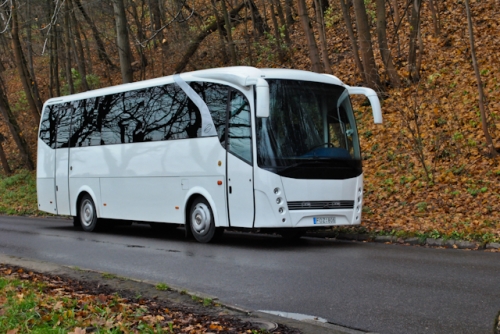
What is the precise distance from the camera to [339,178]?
13.4 meters

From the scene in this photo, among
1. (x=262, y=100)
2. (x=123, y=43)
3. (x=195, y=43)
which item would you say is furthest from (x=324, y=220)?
(x=195, y=43)

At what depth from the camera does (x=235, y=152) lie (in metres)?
13.3

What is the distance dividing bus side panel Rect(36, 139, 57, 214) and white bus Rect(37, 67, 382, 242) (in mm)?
3022

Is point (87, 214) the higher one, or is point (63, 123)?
point (63, 123)

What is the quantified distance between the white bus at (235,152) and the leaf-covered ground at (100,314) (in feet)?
16.1

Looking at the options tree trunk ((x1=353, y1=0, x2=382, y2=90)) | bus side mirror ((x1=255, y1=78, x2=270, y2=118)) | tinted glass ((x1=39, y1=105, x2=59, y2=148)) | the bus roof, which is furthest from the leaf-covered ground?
tree trunk ((x1=353, y1=0, x2=382, y2=90))

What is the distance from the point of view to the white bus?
42.3 feet

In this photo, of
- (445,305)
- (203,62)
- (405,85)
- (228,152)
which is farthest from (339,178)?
(203,62)

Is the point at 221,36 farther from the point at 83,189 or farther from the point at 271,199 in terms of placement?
the point at 271,199

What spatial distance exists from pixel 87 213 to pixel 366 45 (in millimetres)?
10512

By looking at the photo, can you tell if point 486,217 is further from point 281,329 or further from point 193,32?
point 193,32

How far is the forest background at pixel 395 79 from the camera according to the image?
14984mm

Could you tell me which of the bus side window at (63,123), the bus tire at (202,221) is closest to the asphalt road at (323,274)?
the bus tire at (202,221)

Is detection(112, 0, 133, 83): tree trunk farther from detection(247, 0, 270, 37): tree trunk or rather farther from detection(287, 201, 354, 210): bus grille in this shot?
detection(247, 0, 270, 37): tree trunk
